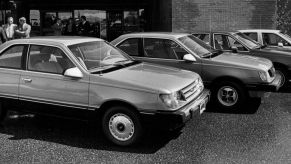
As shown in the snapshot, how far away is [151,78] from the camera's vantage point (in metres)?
5.56

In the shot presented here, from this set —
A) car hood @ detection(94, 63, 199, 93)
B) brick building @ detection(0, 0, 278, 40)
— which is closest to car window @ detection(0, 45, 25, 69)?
car hood @ detection(94, 63, 199, 93)

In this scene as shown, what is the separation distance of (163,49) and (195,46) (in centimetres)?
67

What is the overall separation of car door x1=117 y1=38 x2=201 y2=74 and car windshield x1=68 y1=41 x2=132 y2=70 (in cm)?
122

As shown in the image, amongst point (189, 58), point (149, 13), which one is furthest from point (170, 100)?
point (149, 13)

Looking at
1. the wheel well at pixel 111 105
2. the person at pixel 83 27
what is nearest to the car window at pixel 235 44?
the wheel well at pixel 111 105

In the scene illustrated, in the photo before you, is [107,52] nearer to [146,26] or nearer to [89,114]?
[89,114]

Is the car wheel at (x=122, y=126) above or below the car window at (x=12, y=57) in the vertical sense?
below

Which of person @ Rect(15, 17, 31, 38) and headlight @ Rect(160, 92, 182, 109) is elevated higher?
person @ Rect(15, 17, 31, 38)

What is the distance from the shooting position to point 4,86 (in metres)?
6.15

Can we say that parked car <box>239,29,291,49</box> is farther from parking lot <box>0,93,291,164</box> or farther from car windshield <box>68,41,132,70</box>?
car windshield <box>68,41,132,70</box>

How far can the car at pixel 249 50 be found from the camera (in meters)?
9.29

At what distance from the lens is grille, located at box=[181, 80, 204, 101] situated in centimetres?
554

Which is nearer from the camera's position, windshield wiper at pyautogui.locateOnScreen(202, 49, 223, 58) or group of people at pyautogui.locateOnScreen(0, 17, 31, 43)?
windshield wiper at pyautogui.locateOnScreen(202, 49, 223, 58)

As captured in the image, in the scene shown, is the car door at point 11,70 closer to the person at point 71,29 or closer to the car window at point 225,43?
the car window at point 225,43
